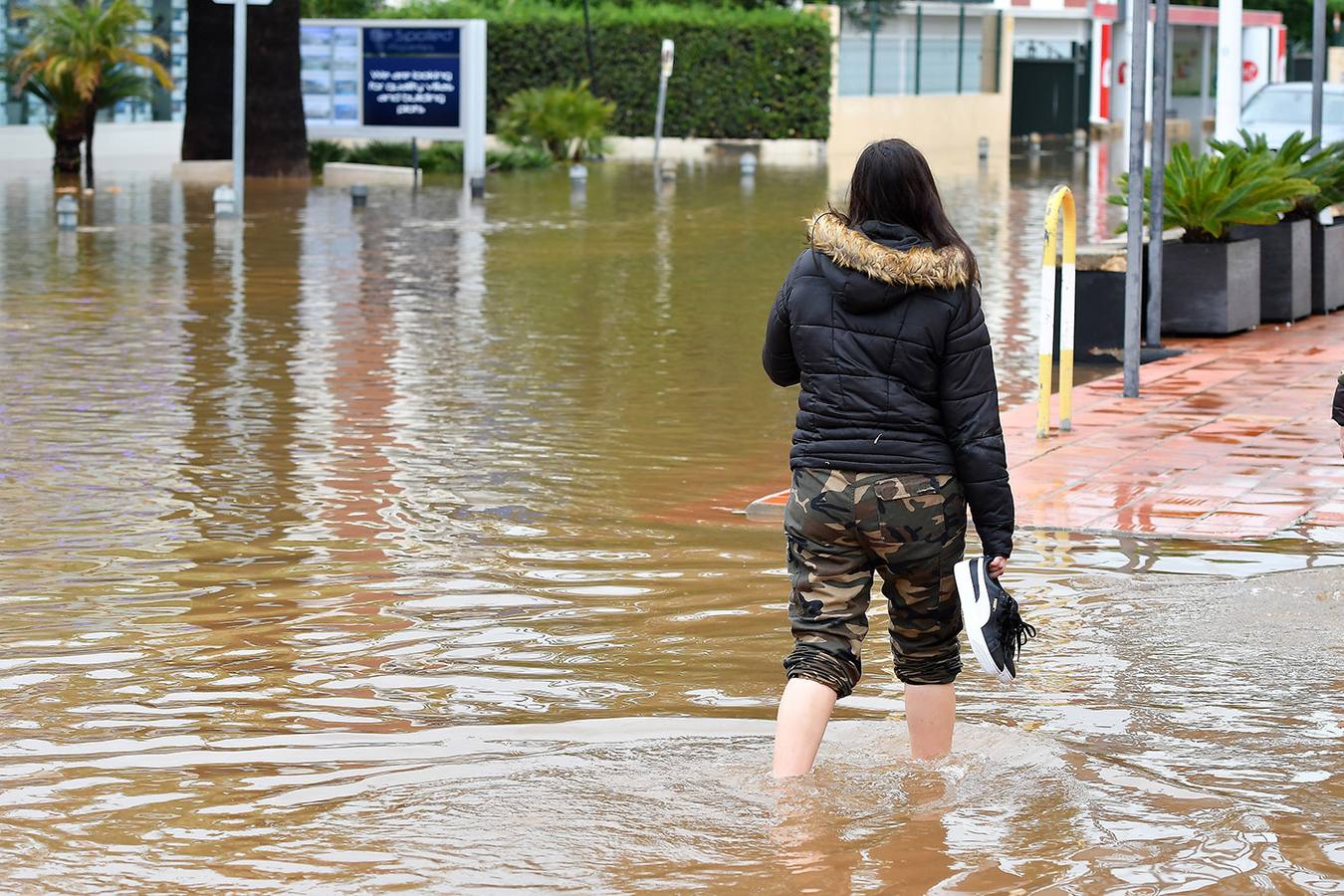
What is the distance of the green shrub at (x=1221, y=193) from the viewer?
48.3 ft

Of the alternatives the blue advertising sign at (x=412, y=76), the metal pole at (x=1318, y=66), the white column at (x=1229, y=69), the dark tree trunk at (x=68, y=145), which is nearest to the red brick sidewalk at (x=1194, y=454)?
the metal pole at (x=1318, y=66)

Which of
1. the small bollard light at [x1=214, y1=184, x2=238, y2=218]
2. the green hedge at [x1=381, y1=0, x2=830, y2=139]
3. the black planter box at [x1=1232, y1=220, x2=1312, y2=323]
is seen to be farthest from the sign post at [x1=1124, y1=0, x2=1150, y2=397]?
the green hedge at [x1=381, y1=0, x2=830, y2=139]

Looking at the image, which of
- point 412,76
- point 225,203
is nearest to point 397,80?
point 412,76

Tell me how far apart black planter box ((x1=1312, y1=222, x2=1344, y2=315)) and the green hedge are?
1105 inches

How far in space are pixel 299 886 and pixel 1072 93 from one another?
58.2 meters

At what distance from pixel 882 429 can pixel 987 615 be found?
53 cm

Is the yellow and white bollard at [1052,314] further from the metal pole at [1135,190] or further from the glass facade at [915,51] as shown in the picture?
the glass facade at [915,51]

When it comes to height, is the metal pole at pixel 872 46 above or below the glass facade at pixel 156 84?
above

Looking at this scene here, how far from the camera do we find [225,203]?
2488 cm

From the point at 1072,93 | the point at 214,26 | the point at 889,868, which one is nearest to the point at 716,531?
the point at 889,868

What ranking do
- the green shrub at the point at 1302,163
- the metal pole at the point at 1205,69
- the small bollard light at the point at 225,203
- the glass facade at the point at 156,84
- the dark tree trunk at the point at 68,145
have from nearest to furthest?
the green shrub at the point at 1302,163 < the small bollard light at the point at 225,203 < the dark tree trunk at the point at 68,145 < the glass facade at the point at 156,84 < the metal pole at the point at 1205,69

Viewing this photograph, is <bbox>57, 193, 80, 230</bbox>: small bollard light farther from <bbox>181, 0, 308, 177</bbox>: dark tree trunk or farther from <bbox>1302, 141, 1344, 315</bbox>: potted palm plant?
<bbox>1302, 141, 1344, 315</bbox>: potted palm plant

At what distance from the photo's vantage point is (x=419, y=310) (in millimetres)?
16344

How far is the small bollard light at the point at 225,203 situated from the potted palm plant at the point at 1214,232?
13154 millimetres
